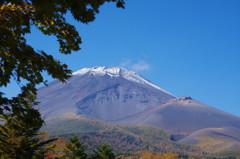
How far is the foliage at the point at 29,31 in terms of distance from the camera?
320 inches

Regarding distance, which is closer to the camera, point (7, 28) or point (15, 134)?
point (7, 28)

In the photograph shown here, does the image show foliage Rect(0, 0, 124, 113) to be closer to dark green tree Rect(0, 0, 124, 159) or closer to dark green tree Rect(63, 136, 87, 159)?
dark green tree Rect(0, 0, 124, 159)

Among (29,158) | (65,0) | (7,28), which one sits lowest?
(29,158)

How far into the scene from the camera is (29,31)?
8.73m

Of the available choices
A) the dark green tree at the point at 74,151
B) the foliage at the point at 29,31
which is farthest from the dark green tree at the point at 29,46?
the dark green tree at the point at 74,151

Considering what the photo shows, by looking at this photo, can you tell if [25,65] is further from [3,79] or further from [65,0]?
[65,0]

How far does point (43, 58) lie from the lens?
890 centimetres

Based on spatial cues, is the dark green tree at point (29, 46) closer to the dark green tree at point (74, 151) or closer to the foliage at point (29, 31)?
the foliage at point (29, 31)

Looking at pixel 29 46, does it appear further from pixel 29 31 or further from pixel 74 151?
pixel 74 151

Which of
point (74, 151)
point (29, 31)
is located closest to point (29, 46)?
point (29, 31)

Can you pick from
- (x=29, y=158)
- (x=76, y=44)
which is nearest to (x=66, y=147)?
(x=29, y=158)

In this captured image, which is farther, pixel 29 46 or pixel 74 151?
pixel 74 151

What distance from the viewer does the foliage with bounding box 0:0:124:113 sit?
8.12 metres

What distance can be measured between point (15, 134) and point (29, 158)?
5.21 ft
